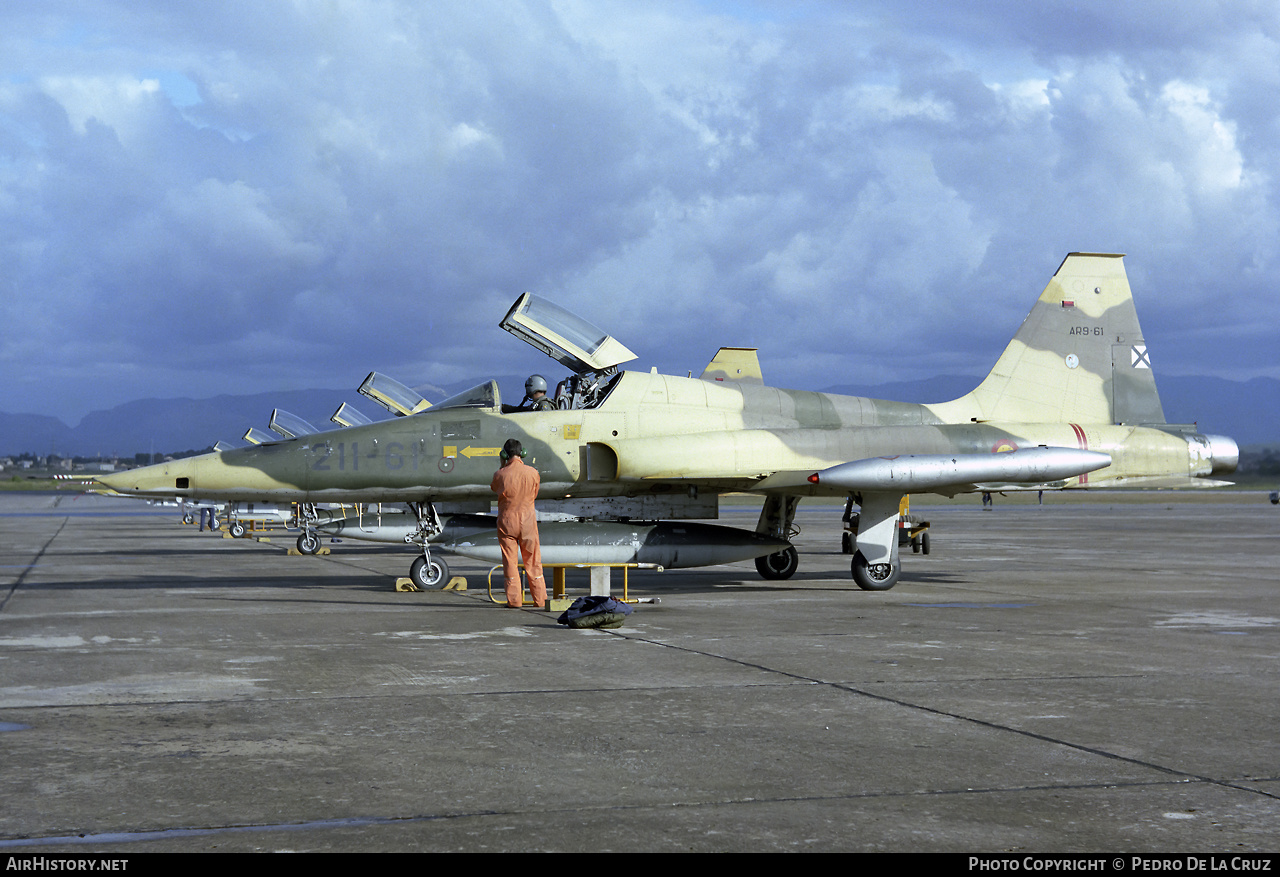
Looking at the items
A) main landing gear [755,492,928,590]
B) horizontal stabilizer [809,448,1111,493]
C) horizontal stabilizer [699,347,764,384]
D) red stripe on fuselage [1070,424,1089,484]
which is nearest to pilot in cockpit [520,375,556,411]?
horizontal stabilizer [809,448,1111,493]

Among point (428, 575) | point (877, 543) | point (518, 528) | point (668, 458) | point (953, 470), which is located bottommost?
point (428, 575)

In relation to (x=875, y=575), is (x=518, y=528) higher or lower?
higher

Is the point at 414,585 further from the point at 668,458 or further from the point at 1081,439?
the point at 1081,439

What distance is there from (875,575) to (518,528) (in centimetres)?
491

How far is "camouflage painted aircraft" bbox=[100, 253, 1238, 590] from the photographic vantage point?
1362 cm

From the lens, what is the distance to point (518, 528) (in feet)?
38.2

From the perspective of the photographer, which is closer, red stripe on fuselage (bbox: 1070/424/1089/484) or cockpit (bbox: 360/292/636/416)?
cockpit (bbox: 360/292/636/416)

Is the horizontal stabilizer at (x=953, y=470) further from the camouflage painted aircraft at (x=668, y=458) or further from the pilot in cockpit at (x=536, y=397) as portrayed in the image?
the pilot in cockpit at (x=536, y=397)

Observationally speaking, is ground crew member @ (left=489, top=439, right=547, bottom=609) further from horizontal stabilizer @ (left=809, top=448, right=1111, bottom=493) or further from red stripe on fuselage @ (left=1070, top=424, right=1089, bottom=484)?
red stripe on fuselage @ (left=1070, top=424, right=1089, bottom=484)

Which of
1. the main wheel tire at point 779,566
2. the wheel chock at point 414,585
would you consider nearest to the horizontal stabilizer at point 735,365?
the main wheel tire at point 779,566

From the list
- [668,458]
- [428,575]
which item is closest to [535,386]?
[668,458]

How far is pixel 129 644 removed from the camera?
9031 mm

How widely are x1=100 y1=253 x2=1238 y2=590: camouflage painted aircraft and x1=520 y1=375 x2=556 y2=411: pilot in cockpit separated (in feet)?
0.44
